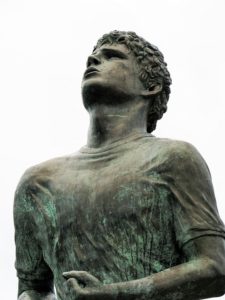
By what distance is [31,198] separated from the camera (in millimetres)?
10320

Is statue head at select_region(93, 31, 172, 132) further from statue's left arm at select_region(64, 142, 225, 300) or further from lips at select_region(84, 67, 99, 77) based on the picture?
statue's left arm at select_region(64, 142, 225, 300)

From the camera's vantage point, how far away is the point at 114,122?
1038cm

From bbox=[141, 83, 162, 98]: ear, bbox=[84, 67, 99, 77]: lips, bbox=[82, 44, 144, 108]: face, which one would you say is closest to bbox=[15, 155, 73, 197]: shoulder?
bbox=[82, 44, 144, 108]: face

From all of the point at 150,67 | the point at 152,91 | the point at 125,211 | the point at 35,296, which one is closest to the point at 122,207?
the point at 125,211

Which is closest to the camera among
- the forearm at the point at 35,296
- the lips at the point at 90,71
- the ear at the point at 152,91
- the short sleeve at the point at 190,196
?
the short sleeve at the point at 190,196

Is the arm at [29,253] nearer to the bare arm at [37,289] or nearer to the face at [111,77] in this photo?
the bare arm at [37,289]

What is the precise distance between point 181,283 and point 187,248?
360 mm

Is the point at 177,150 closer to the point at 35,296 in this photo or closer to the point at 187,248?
the point at 187,248

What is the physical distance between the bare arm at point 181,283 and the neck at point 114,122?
4.58ft

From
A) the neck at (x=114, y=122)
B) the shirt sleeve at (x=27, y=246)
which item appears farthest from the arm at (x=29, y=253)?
the neck at (x=114, y=122)

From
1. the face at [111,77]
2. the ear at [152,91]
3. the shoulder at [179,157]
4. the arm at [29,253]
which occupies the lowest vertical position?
the arm at [29,253]

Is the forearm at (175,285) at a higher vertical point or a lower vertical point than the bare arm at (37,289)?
higher

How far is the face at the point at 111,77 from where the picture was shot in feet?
34.0

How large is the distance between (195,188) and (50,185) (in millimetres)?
1369
